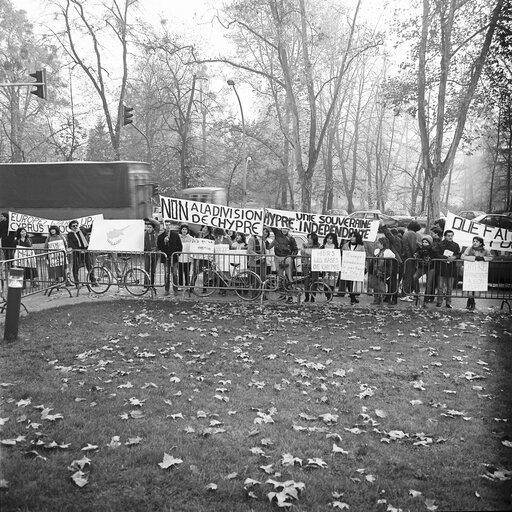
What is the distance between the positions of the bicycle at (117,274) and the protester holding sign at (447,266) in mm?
6612

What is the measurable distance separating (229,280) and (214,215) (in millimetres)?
1664

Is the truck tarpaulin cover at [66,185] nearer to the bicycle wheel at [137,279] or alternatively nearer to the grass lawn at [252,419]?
the bicycle wheel at [137,279]

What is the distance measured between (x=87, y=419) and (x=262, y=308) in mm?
6364

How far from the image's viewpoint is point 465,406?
5754 mm

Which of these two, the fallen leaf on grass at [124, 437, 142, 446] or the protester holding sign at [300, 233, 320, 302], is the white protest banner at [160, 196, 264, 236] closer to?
the protester holding sign at [300, 233, 320, 302]

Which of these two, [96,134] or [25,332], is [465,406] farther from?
[96,134]

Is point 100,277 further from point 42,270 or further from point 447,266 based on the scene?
point 447,266

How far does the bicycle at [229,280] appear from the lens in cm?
1226

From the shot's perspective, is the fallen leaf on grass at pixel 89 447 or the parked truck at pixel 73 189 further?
the parked truck at pixel 73 189

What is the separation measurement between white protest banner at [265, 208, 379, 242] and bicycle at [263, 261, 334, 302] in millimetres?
1260

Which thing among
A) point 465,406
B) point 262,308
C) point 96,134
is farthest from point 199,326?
point 96,134

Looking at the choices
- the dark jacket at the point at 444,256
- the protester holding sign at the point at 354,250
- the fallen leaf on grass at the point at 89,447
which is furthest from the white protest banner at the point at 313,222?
the fallen leaf on grass at the point at 89,447

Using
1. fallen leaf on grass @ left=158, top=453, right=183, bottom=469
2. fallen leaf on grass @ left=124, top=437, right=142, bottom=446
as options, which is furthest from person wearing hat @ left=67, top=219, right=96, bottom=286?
fallen leaf on grass @ left=158, top=453, right=183, bottom=469

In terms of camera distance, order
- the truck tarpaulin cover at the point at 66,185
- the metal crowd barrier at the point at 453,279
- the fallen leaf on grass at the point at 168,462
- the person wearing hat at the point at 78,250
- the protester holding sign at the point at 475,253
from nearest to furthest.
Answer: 1. the fallen leaf on grass at the point at 168,462
2. the metal crowd barrier at the point at 453,279
3. the protester holding sign at the point at 475,253
4. the person wearing hat at the point at 78,250
5. the truck tarpaulin cover at the point at 66,185
